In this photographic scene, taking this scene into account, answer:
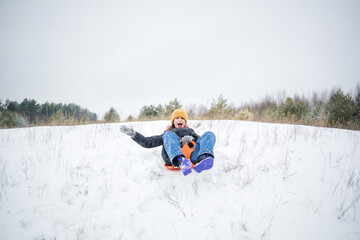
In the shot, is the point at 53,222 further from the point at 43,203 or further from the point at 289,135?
the point at 289,135

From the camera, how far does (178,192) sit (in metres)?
2.16

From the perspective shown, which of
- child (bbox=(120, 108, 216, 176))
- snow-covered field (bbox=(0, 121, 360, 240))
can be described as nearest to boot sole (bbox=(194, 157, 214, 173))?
child (bbox=(120, 108, 216, 176))

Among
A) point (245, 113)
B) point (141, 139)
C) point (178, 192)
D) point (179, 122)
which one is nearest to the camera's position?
point (178, 192)

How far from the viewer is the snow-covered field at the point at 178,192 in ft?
5.49

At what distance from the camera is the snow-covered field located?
1.67 meters

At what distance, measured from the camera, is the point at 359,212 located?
5.87 ft

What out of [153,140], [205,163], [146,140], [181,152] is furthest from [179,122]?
[205,163]

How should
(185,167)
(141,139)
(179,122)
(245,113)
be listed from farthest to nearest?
(245,113)
(179,122)
(141,139)
(185,167)

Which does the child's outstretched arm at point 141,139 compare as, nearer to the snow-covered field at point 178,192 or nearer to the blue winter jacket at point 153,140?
the blue winter jacket at point 153,140

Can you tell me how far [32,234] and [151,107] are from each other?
1555 cm

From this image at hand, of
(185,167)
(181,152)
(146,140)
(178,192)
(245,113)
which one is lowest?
(178,192)

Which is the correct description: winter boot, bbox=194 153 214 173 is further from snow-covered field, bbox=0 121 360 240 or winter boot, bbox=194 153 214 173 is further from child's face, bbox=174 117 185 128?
child's face, bbox=174 117 185 128

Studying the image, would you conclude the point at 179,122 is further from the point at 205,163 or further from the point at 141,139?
the point at 205,163

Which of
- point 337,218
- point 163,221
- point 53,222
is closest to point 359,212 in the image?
point 337,218
